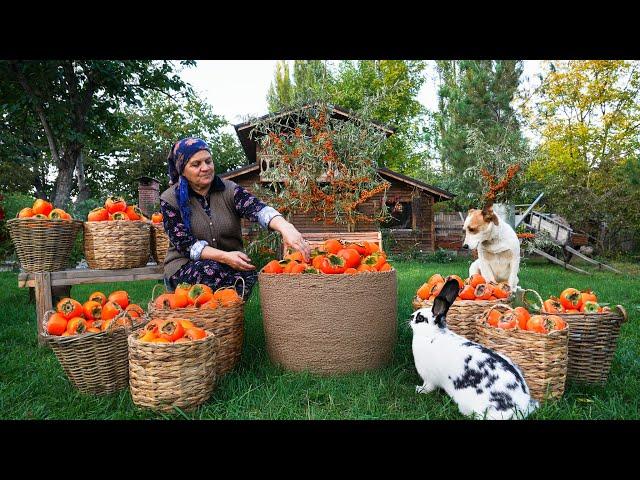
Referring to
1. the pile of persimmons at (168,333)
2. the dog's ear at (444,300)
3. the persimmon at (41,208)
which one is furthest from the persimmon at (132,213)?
the dog's ear at (444,300)

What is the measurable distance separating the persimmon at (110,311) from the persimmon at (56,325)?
0.23 metres

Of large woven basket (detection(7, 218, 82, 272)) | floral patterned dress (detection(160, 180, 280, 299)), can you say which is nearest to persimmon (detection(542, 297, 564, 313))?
floral patterned dress (detection(160, 180, 280, 299))

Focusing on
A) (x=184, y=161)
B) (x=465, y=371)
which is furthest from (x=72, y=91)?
(x=465, y=371)

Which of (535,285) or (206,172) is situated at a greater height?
(206,172)

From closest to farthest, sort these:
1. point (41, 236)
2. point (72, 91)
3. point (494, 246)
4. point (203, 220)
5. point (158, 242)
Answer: point (203, 220) → point (41, 236) → point (494, 246) → point (158, 242) → point (72, 91)

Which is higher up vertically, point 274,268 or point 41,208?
point 41,208

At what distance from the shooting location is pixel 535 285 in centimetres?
747

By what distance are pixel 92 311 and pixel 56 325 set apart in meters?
0.23

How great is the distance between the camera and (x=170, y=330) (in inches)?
95.3

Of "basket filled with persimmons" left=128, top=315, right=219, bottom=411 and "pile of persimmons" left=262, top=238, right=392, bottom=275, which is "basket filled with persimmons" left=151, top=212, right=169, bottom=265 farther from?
"basket filled with persimmons" left=128, top=315, right=219, bottom=411

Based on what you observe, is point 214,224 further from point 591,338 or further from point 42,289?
point 591,338
